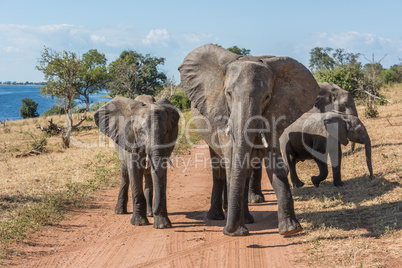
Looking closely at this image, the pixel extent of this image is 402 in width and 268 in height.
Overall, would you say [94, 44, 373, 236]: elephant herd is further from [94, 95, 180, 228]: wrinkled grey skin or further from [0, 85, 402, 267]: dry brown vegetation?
[0, 85, 402, 267]: dry brown vegetation

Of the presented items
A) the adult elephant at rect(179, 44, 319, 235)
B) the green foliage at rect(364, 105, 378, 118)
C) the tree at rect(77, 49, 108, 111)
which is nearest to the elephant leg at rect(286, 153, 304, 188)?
the adult elephant at rect(179, 44, 319, 235)

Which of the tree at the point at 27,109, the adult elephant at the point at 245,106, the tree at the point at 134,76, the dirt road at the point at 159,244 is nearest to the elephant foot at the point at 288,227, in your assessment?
the adult elephant at the point at 245,106

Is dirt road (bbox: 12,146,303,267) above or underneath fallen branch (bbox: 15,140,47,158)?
above

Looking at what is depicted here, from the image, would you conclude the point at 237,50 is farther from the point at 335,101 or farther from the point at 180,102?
the point at 335,101

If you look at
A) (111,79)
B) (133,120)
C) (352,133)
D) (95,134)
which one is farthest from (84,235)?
(111,79)

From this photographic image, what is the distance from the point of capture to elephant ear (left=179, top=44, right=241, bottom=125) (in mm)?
6114

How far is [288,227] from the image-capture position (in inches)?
225

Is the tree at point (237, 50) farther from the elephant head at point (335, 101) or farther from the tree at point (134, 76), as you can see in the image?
the elephant head at point (335, 101)

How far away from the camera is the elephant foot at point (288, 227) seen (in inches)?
225

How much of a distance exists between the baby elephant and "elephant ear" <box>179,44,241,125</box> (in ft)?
12.3

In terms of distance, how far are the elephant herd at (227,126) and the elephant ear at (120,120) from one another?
0.02 metres

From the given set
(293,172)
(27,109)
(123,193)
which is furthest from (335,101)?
(27,109)

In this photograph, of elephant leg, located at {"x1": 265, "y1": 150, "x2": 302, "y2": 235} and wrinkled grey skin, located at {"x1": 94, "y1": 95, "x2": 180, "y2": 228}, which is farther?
wrinkled grey skin, located at {"x1": 94, "y1": 95, "x2": 180, "y2": 228}

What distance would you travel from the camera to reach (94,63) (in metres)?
33.2
